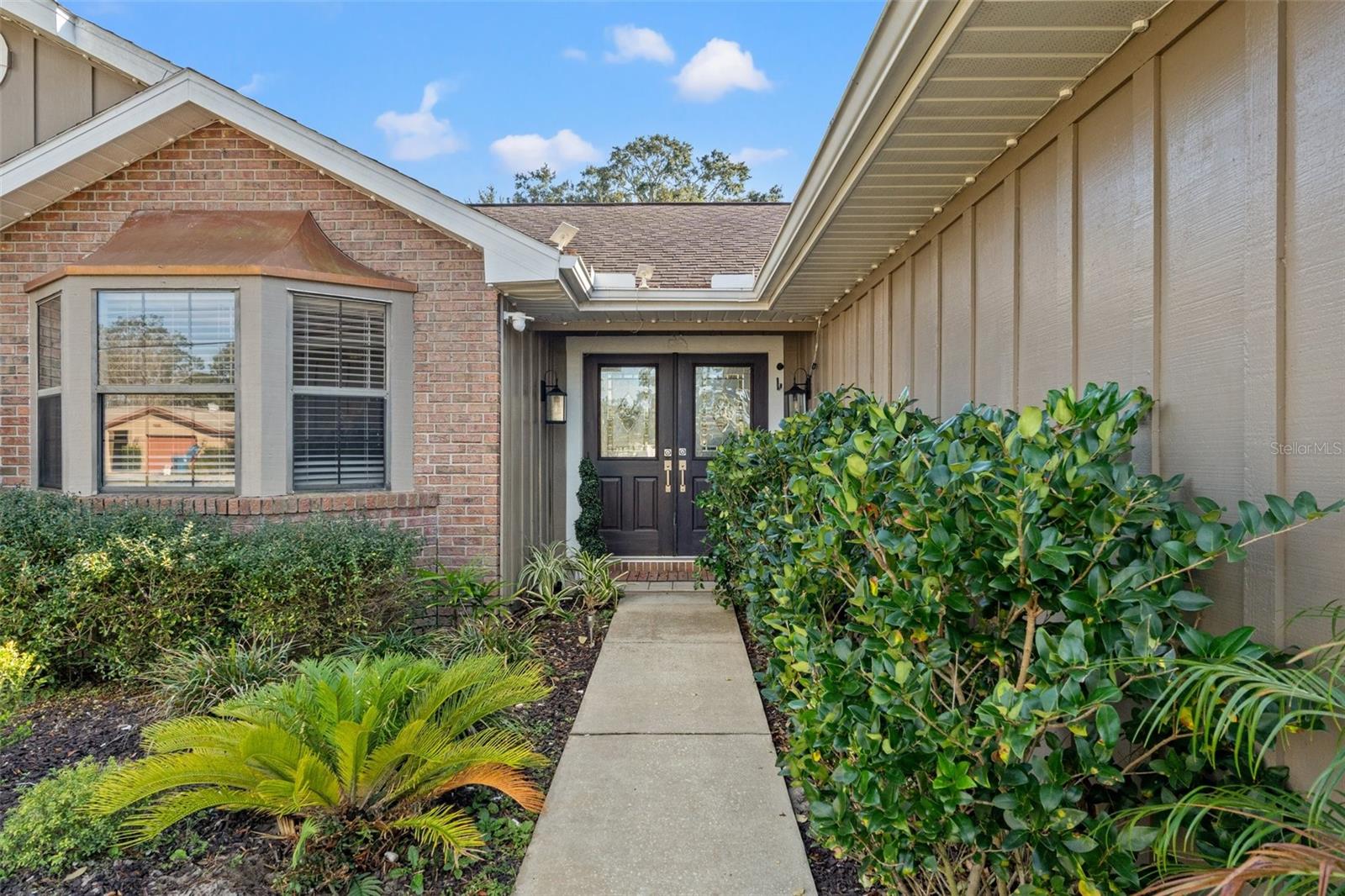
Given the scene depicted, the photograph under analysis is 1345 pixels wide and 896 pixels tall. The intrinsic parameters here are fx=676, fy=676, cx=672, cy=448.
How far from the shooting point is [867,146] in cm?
279

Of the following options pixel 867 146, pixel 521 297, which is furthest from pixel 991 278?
pixel 521 297

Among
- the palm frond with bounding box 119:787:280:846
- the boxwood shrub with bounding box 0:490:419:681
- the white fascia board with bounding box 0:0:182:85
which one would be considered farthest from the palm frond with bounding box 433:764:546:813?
the white fascia board with bounding box 0:0:182:85

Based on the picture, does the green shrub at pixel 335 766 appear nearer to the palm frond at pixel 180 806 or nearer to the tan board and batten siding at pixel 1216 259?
the palm frond at pixel 180 806

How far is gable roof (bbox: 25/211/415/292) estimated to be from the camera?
4492 mm

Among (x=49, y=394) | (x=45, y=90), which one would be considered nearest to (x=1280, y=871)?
(x=49, y=394)

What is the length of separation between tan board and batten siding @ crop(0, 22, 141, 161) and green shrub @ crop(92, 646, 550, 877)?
5.15 metres

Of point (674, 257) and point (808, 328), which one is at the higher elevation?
point (674, 257)

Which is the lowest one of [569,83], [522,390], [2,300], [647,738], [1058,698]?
[647,738]

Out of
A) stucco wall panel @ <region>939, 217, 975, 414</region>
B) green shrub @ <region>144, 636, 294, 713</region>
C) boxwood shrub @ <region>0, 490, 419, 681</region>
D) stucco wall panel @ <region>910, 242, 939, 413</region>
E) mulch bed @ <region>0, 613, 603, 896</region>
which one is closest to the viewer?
mulch bed @ <region>0, 613, 603, 896</region>

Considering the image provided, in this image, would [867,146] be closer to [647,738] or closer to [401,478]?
[647,738]

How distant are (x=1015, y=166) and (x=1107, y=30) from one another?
765 mm

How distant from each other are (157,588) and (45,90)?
422 cm

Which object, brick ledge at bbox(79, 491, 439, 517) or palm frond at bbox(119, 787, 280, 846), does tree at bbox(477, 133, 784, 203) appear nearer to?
brick ledge at bbox(79, 491, 439, 517)

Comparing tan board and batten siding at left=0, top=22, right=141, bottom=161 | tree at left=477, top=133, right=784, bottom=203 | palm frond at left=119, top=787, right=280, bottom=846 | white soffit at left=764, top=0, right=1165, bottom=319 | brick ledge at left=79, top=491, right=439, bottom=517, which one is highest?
tree at left=477, top=133, right=784, bottom=203
